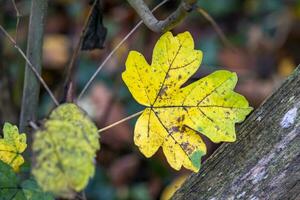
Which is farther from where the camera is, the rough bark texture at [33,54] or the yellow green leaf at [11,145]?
the rough bark texture at [33,54]

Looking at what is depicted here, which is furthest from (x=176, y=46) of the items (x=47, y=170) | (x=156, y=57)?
(x=47, y=170)

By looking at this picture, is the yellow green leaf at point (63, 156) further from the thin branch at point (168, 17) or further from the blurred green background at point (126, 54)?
the blurred green background at point (126, 54)

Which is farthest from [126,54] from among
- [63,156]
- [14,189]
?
[63,156]

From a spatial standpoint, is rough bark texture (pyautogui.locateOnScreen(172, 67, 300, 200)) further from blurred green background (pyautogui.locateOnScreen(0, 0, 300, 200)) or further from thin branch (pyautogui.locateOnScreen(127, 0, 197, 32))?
blurred green background (pyautogui.locateOnScreen(0, 0, 300, 200))

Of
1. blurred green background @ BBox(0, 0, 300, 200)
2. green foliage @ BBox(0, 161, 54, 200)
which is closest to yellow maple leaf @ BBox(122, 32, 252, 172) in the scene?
green foliage @ BBox(0, 161, 54, 200)

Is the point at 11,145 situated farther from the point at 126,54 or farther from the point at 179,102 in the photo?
the point at 126,54

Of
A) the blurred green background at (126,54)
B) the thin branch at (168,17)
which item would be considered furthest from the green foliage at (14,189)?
the blurred green background at (126,54)
